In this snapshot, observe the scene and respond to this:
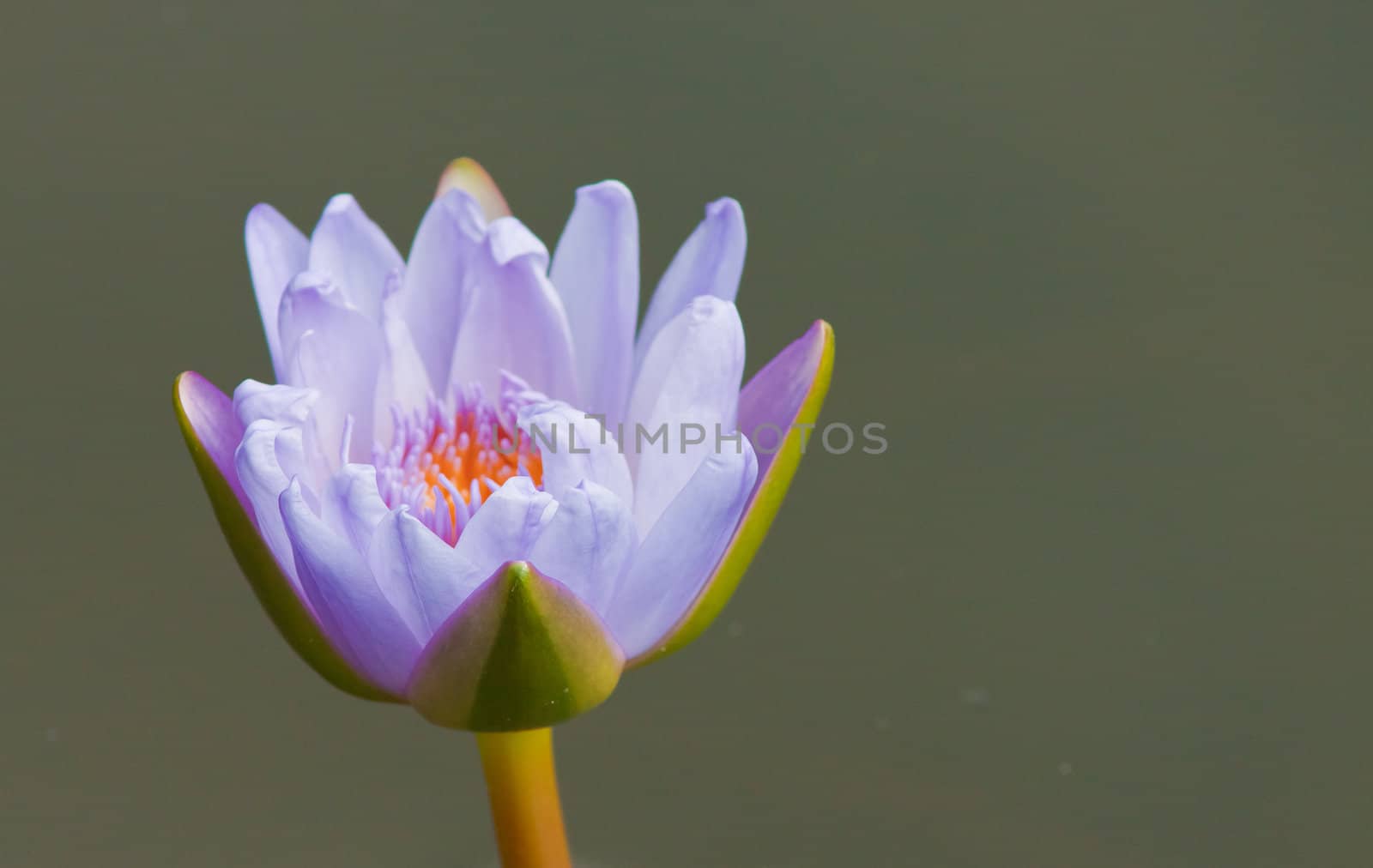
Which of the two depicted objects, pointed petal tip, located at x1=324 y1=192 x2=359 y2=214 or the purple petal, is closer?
the purple petal

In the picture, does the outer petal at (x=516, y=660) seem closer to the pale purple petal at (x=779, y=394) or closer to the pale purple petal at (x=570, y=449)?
the pale purple petal at (x=570, y=449)

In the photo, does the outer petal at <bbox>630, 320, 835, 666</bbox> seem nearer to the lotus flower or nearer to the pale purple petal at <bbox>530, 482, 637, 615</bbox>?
the lotus flower

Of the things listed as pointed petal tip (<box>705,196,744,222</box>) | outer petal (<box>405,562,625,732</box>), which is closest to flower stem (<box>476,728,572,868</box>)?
Result: outer petal (<box>405,562,625,732</box>)

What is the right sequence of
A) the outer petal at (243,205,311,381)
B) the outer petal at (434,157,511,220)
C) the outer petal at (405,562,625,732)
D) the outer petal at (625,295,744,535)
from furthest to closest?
the outer petal at (434,157,511,220) → the outer petal at (243,205,311,381) → the outer petal at (625,295,744,535) → the outer petal at (405,562,625,732)

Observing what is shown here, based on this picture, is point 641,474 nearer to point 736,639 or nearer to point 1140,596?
point 736,639

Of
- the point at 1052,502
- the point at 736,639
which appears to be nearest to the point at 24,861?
the point at 736,639

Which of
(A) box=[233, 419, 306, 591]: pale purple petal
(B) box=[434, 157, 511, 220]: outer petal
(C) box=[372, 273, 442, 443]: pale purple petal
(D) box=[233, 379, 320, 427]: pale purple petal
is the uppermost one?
(B) box=[434, 157, 511, 220]: outer petal
